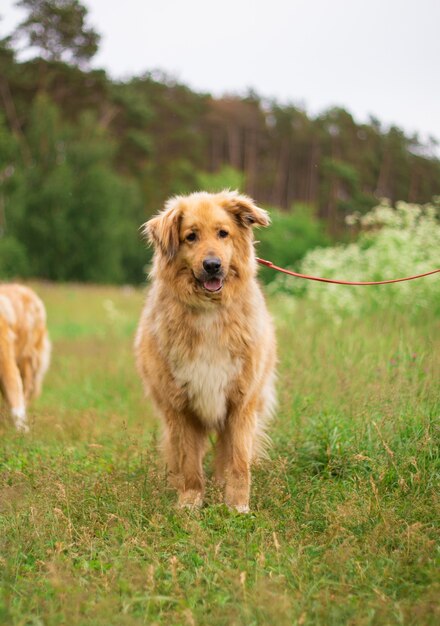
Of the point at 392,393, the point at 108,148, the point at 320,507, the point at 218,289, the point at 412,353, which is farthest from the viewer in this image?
the point at 108,148

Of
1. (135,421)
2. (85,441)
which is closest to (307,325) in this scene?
(135,421)

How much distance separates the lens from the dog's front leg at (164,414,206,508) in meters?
3.99

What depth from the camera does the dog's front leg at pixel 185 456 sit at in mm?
3990

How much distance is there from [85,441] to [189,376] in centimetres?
178

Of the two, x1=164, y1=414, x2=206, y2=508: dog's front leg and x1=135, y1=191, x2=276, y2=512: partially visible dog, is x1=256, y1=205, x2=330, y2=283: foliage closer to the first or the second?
x1=135, y1=191, x2=276, y2=512: partially visible dog

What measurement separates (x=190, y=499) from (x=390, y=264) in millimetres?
5570

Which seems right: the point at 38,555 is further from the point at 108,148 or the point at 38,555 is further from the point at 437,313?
the point at 108,148

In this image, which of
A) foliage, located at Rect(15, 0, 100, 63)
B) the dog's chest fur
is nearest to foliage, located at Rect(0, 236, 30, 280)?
foliage, located at Rect(15, 0, 100, 63)

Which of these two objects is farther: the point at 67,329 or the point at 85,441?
the point at 67,329

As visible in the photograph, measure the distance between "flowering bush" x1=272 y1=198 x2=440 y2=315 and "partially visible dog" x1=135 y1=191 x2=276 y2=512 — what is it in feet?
12.4

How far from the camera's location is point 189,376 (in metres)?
3.86

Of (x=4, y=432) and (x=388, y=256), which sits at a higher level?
(x=388, y=256)

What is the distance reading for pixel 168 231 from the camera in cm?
392

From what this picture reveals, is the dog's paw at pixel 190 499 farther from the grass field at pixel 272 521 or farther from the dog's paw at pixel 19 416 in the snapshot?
the dog's paw at pixel 19 416
